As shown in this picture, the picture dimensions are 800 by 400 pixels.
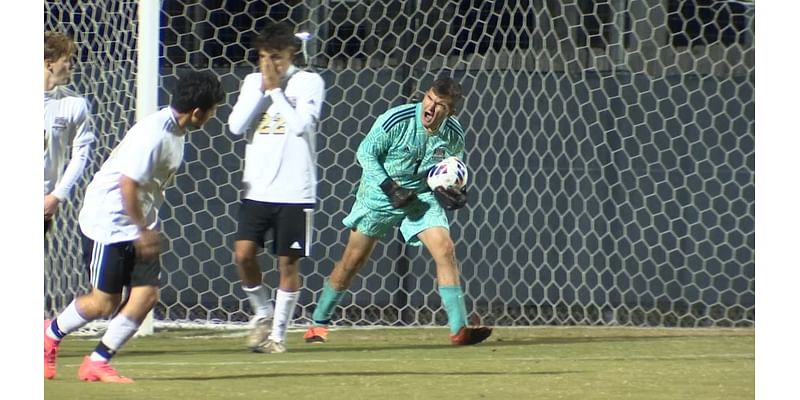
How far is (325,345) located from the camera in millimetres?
7508

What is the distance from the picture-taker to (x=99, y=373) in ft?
A: 18.8

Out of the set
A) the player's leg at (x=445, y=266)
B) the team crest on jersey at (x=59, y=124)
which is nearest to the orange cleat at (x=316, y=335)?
the player's leg at (x=445, y=266)

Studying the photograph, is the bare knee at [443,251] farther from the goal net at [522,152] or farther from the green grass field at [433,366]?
the goal net at [522,152]

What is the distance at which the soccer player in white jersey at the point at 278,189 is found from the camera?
23.3 ft

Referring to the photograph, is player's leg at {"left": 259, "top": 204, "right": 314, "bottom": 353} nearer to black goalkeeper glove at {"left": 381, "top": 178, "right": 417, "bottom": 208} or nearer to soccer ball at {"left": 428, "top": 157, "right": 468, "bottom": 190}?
black goalkeeper glove at {"left": 381, "top": 178, "right": 417, "bottom": 208}

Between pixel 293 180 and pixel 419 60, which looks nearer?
pixel 293 180

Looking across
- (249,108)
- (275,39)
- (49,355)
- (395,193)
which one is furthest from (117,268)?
(395,193)

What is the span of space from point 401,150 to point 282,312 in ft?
3.49

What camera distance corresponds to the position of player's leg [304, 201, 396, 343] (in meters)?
7.63

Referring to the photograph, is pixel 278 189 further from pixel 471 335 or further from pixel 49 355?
pixel 49 355
